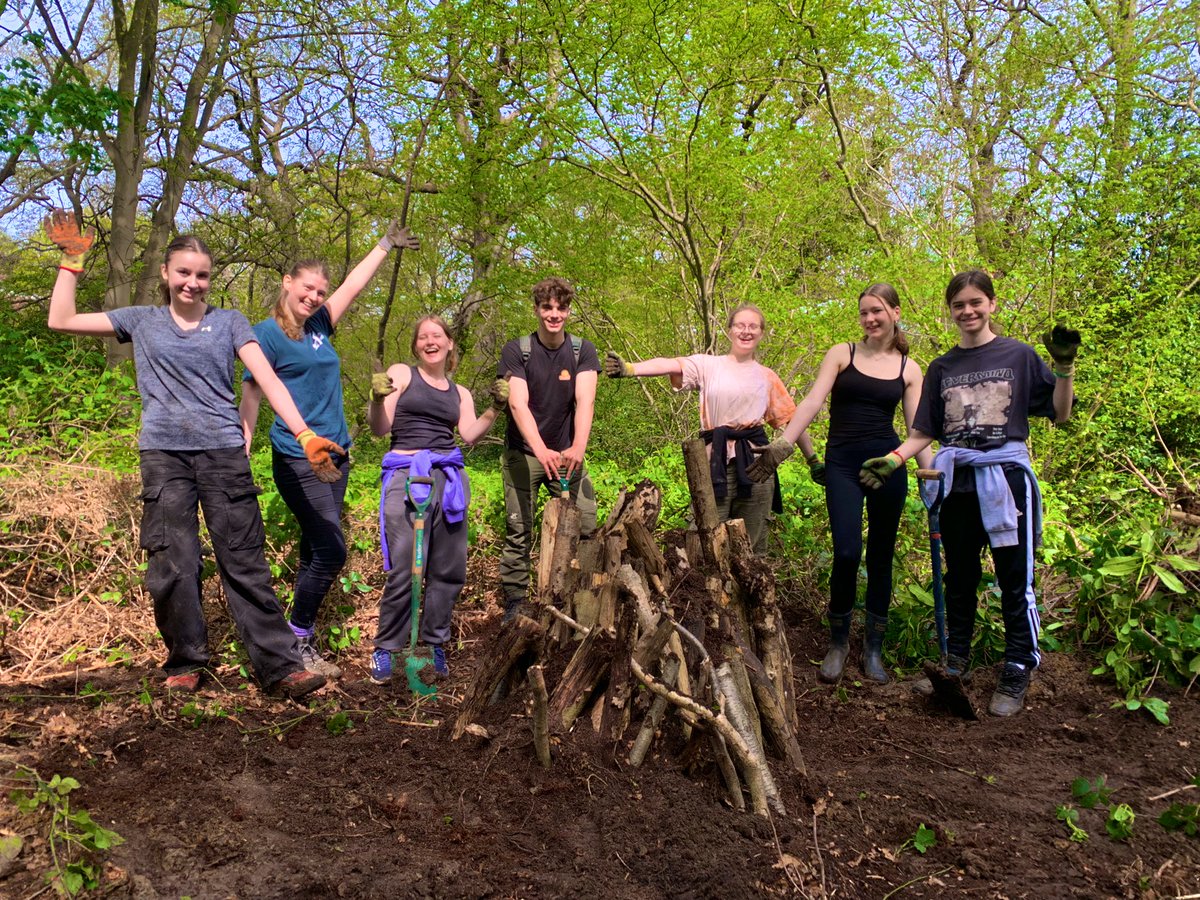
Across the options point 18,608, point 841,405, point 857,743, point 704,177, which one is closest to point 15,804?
point 18,608

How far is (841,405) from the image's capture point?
3.98 meters

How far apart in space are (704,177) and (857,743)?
160 inches

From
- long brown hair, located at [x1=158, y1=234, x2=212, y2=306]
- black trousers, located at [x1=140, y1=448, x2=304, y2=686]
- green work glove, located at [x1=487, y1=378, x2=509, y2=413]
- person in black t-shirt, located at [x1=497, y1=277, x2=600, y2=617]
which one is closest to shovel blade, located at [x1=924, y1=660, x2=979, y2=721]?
person in black t-shirt, located at [x1=497, y1=277, x2=600, y2=617]

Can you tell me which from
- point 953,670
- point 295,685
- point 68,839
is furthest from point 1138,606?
point 68,839

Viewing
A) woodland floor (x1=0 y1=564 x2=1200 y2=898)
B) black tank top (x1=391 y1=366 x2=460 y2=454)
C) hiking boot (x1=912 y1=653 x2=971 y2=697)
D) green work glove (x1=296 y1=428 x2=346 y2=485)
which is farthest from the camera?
black tank top (x1=391 y1=366 x2=460 y2=454)

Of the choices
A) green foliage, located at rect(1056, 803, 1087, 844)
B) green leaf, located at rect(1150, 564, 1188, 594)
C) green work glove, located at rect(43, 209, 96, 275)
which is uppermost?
green work glove, located at rect(43, 209, 96, 275)

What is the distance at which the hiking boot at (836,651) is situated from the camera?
3965 millimetres

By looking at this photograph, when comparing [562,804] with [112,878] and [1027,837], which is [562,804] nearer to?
[112,878]

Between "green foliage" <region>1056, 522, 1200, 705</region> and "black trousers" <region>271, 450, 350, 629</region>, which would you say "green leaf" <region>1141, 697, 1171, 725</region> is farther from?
"black trousers" <region>271, 450, 350, 629</region>

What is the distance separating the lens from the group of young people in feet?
10.8

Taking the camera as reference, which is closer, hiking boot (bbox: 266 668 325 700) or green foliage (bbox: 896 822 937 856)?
green foliage (bbox: 896 822 937 856)

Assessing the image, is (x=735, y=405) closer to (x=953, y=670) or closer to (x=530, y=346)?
(x=530, y=346)

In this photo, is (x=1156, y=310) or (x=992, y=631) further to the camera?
(x=1156, y=310)

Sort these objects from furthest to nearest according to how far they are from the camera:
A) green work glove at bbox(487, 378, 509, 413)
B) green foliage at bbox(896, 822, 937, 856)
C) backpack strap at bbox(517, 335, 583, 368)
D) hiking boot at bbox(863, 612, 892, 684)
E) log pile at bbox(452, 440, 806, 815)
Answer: backpack strap at bbox(517, 335, 583, 368), green work glove at bbox(487, 378, 509, 413), hiking boot at bbox(863, 612, 892, 684), log pile at bbox(452, 440, 806, 815), green foliage at bbox(896, 822, 937, 856)
